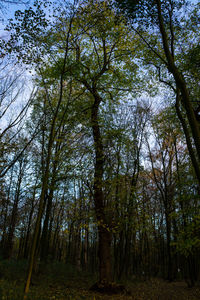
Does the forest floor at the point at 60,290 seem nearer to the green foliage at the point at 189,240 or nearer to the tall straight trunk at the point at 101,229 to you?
the tall straight trunk at the point at 101,229

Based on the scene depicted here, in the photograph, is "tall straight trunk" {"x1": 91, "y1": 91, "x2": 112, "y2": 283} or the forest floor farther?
"tall straight trunk" {"x1": 91, "y1": 91, "x2": 112, "y2": 283}

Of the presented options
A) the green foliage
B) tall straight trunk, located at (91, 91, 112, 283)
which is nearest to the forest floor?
tall straight trunk, located at (91, 91, 112, 283)

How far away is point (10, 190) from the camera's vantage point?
2041cm

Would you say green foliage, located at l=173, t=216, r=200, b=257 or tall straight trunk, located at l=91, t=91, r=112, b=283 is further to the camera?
tall straight trunk, located at l=91, t=91, r=112, b=283

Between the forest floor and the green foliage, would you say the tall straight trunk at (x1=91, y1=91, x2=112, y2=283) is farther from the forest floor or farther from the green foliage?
the green foliage

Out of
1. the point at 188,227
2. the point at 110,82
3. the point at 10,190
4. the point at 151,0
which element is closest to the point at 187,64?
the point at 151,0

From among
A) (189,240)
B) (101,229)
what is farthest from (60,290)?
(189,240)

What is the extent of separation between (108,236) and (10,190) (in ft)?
49.8

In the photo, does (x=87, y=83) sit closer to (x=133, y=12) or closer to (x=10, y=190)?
(x=133, y=12)

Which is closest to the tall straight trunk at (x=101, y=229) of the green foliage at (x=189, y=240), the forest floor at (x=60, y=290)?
the forest floor at (x=60, y=290)

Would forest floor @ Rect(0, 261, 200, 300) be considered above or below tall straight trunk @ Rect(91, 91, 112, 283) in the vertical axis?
below

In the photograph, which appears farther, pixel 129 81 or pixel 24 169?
pixel 24 169

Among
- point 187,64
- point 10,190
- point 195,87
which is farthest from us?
point 10,190

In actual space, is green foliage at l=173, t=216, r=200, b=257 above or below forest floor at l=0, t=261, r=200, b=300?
above
